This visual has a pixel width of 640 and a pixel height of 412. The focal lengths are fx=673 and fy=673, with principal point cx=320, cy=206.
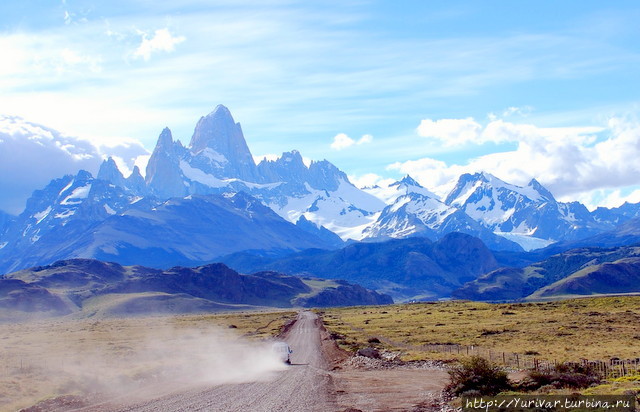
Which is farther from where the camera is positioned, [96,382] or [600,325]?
[600,325]

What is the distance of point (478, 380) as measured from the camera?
3619cm

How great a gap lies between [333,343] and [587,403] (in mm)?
50945

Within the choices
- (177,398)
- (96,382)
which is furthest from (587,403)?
(96,382)

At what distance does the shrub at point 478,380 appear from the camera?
1382 inches

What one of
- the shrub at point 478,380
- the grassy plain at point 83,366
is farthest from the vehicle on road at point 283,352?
the shrub at point 478,380

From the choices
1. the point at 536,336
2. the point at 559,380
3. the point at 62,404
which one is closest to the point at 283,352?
the point at 62,404

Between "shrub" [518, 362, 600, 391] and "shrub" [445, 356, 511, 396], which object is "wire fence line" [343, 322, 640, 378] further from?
"shrub" [445, 356, 511, 396]

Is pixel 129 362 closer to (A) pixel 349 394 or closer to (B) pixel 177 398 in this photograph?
(B) pixel 177 398

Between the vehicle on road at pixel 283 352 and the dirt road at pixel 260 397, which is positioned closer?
the dirt road at pixel 260 397

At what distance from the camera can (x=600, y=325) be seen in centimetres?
8188

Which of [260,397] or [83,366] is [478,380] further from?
[83,366]

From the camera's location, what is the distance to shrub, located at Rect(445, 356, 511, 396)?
35094 millimetres

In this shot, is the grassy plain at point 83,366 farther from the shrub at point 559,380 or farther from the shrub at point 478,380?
the shrub at point 559,380

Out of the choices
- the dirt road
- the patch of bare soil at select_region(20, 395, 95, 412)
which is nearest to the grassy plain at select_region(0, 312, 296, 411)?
the patch of bare soil at select_region(20, 395, 95, 412)
